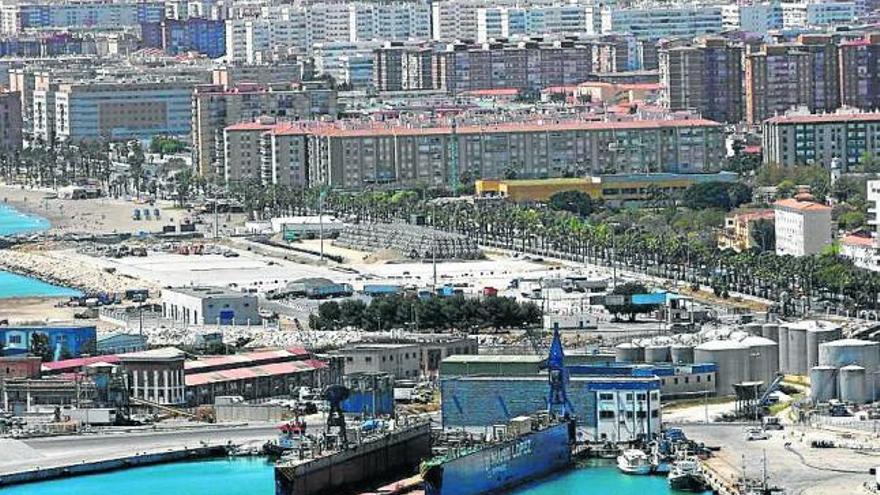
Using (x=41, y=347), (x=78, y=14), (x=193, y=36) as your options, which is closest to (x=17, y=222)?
(x=41, y=347)

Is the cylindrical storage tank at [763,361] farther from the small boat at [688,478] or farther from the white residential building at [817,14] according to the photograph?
the white residential building at [817,14]

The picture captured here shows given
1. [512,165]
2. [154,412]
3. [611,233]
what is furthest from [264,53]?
[154,412]

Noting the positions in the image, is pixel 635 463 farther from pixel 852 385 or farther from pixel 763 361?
pixel 763 361

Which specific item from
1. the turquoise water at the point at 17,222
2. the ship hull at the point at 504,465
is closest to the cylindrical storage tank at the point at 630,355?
Answer: the ship hull at the point at 504,465

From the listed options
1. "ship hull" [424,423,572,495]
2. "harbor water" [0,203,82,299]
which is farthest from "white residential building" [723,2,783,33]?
"ship hull" [424,423,572,495]

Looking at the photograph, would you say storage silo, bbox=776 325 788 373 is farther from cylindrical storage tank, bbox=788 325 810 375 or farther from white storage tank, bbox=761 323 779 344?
white storage tank, bbox=761 323 779 344
